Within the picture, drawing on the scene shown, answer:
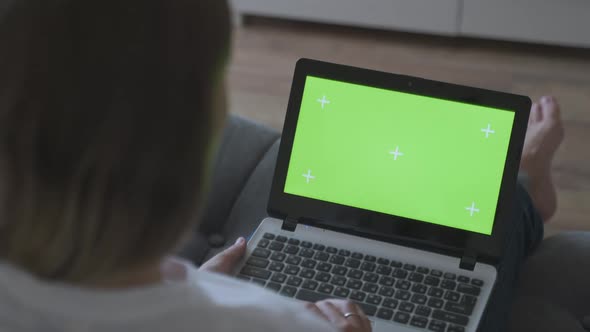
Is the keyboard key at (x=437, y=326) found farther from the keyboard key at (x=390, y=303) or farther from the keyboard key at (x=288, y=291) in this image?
the keyboard key at (x=288, y=291)

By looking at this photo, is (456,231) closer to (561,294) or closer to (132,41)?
(561,294)

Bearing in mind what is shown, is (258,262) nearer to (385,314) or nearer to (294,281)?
(294,281)

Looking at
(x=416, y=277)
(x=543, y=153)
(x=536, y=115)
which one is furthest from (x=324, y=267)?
(x=536, y=115)

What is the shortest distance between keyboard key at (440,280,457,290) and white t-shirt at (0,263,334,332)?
460 millimetres

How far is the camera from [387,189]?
1.15 m

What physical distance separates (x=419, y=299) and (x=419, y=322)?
4 cm

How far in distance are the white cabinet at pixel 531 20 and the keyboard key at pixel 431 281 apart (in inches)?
76.1

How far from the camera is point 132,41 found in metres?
0.51

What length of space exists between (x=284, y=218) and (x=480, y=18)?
191cm

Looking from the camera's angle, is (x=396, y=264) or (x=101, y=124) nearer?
(x=101, y=124)

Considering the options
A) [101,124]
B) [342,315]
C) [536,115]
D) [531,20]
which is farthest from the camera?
[531,20]

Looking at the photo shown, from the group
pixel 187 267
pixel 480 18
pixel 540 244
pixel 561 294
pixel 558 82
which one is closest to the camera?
pixel 187 267

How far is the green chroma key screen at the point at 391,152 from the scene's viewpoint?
113cm

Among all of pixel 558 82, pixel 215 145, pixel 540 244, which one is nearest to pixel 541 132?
pixel 540 244
